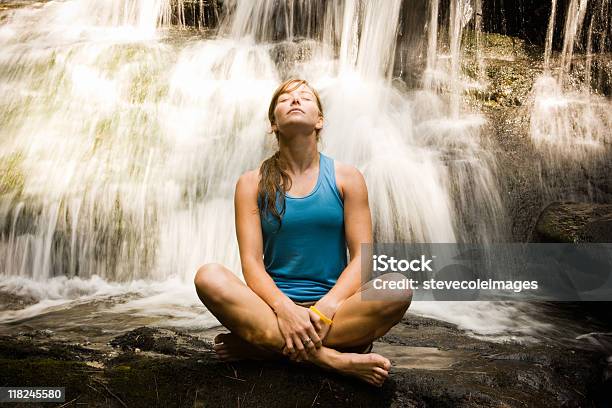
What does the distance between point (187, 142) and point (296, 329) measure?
186 inches

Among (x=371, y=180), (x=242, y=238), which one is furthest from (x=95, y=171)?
(x=242, y=238)

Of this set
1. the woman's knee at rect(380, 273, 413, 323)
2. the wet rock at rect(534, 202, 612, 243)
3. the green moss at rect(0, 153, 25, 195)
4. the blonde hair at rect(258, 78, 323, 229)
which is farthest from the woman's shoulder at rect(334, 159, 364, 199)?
the green moss at rect(0, 153, 25, 195)

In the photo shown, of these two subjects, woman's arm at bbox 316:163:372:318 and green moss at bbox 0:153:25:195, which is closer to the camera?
woman's arm at bbox 316:163:372:318

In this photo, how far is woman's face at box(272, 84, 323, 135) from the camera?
2.78 metres

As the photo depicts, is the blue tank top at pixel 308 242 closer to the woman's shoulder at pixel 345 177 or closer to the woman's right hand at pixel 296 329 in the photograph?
the woman's shoulder at pixel 345 177

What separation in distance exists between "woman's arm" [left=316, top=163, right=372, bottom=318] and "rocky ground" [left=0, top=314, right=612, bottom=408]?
0.39 meters

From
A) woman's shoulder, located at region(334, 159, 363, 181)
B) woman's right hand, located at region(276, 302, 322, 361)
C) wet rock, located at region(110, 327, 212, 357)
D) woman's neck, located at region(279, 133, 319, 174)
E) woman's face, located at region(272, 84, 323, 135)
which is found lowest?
wet rock, located at region(110, 327, 212, 357)

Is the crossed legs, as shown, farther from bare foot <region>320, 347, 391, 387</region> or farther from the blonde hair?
the blonde hair

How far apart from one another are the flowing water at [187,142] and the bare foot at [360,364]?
74.9 inches

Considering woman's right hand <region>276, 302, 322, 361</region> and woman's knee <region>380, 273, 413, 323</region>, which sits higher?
woman's knee <region>380, 273, 413, 323</region>

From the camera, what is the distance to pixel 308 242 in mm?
2740

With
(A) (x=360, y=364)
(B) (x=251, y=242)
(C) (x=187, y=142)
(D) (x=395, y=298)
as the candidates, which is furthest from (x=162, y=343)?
(C) (x=187, y=142)

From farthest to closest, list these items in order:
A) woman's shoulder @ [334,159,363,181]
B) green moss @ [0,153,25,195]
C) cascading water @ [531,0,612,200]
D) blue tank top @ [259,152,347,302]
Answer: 1. cascading water @ [531,0,612,200]
2. green moss @ [0,153,25,195]
3. woman's shoulder @ [334,159,363,181]
4. blue tank top @ [259,152,347,302]

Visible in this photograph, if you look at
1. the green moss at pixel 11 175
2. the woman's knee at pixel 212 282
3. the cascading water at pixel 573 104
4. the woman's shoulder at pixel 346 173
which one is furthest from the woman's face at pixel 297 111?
the green moss at pixel 11 175
